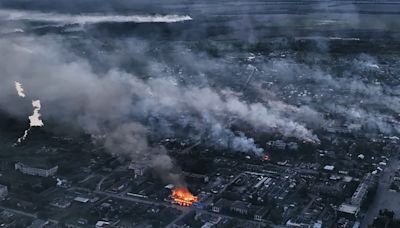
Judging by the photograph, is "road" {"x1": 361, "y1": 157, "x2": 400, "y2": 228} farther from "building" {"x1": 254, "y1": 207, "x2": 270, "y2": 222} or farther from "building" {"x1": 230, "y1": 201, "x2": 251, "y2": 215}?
"building" {"x1": 230, "y1": 201, "x2": 251, "y2": 215}

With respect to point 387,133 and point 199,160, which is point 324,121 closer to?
point 387,133

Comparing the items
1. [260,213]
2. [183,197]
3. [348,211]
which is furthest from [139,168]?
[348,211]

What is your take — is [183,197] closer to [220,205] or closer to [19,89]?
[220,205]

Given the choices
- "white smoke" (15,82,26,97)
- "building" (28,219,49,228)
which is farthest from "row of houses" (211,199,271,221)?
"white smoke" (15,82,26,97)

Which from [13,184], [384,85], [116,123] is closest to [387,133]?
[384,85]

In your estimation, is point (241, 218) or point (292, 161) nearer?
point (241, 218)

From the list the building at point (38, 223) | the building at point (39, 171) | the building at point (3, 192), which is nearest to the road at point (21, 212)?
the building at point (38, 223)

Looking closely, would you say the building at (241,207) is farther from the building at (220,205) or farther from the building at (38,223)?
the building at (38,223)
